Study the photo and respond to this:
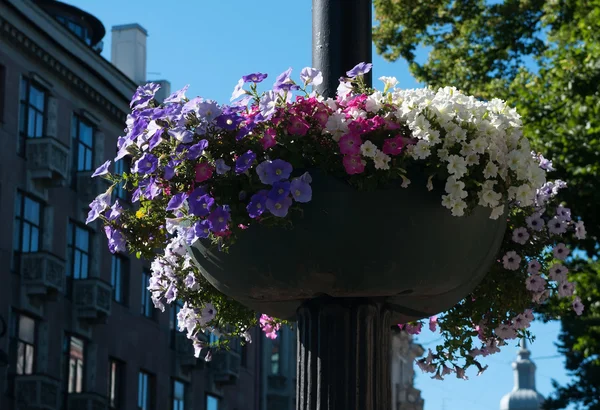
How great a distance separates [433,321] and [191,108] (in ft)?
4.85

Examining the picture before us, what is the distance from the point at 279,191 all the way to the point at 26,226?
88.5 feet

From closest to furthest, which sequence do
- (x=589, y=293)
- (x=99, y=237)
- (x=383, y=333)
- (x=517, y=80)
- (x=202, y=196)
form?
(x=202, y=196), (x=383, y=333), (x=589, y=293), (x=517, y=80), (x=99, y=237)

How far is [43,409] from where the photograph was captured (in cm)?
2888

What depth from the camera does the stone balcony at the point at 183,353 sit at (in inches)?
1494

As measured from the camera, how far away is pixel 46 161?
30234 mm

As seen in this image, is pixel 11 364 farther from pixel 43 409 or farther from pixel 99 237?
pixel 99 237

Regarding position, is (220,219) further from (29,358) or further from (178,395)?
(178,395)

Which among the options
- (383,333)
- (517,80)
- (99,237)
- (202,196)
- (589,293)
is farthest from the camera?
(99,237)

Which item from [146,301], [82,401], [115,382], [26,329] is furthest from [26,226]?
[146,301]

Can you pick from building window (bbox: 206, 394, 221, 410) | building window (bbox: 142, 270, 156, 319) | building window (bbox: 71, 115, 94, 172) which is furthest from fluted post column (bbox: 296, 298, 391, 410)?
building window (bbox: 206, 394, 221, 410)

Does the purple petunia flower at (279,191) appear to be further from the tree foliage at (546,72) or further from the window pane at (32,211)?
the window pane at (32,211)

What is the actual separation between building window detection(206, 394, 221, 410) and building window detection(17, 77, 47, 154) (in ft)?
40.7

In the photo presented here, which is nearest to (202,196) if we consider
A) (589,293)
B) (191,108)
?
(191,108)

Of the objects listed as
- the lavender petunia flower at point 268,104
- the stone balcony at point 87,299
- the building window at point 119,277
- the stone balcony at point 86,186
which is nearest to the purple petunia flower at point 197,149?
the lavender petunia flower at point 268,104
